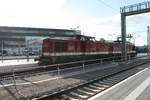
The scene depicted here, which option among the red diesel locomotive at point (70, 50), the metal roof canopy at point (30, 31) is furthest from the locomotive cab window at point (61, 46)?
the metal roof canopy at point (30, 31)

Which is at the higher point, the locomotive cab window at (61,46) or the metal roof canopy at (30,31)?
the metal roof canopy at (30,31)

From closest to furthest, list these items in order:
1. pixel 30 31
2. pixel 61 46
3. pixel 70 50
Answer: pixel 61 46 < pixel 70 50 < pixel 30 31

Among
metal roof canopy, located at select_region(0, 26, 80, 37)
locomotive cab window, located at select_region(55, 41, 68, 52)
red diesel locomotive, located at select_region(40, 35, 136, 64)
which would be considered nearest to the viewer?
red diesel locomotive, located at select_region(40, 35, 136, 64)

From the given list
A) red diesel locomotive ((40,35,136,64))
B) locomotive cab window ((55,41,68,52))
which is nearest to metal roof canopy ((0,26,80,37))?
red diesel locomotive ((40,35,136,64))

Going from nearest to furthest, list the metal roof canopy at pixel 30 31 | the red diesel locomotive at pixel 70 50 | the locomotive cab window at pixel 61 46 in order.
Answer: the red diesel locomotive at pixel 70 50 → the locomotive cab window at pixel 61 46 → the metal roof canopy at pixel 30 31

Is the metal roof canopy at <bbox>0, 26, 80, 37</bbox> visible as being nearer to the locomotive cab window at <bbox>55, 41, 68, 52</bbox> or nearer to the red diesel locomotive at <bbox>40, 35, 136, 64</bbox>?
the red diesel locomotive at <bbox>40, 35, 136, 64</bbox>

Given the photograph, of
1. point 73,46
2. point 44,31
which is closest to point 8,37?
point 44,31

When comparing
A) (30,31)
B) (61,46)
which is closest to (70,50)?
(61,46)

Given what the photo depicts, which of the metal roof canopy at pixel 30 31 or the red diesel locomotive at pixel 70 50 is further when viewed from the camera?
the metal roof canopy at pixel 30 31

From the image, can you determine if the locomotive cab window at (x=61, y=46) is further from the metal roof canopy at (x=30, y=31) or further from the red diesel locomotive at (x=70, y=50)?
the metal roof canopy at (x=30, y=31)

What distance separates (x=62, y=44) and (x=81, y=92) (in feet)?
41.5

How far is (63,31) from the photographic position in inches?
4267

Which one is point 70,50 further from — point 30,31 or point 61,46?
point 30,31

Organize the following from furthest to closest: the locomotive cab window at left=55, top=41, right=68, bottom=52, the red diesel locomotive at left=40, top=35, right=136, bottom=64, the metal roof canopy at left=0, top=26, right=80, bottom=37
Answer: the metal roof canopy at left=0, top=26, right=80, bottom=37
the locomotive cab window at left=55, top=41, right=68, bottom=52
the red diesel locomotive at left=40, top=35, right=136, bottom=64
